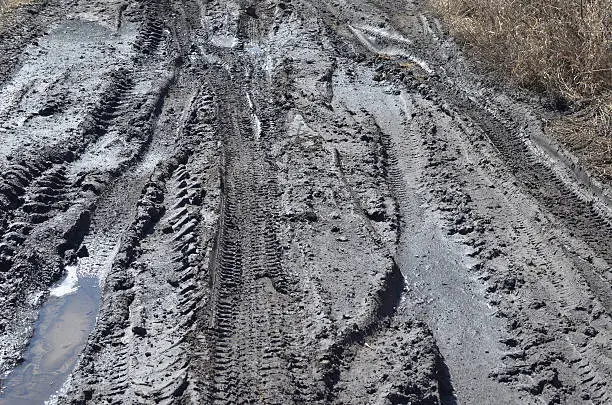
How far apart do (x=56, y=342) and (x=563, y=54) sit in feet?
21.1

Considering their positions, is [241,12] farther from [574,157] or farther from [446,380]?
[446,380]

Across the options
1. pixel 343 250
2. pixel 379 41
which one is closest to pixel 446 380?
pixel 343 250

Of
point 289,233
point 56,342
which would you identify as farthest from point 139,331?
point 289,233

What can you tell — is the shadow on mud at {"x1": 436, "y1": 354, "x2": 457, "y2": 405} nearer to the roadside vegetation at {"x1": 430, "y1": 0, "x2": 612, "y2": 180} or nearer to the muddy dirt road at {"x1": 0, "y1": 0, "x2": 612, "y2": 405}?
the muddy dirt road at {"x1": 0, "y1": 0, "x2": 612, "y2": 405}

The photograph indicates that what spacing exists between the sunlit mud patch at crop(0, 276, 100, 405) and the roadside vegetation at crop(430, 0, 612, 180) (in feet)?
16.0

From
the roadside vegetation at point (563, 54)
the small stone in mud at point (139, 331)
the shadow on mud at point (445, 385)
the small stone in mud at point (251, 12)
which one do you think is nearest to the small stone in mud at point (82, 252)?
the small stone in mud at point (139, 331)

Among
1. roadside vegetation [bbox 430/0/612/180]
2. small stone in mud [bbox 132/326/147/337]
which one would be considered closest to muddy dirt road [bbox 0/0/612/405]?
small stone in mud [bbox 132/326/147/337]

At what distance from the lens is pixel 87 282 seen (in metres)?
6.78

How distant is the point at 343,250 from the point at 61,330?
7.58ft

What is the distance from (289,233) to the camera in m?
6.81

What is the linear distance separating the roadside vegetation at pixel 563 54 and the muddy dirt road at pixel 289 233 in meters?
0.35

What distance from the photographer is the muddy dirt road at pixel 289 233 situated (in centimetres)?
551

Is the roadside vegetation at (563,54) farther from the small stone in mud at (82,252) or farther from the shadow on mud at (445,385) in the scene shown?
the small stone in mud at (82,252)

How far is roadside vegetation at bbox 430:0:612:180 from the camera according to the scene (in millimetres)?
8320
